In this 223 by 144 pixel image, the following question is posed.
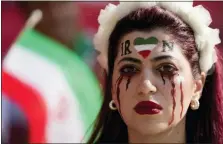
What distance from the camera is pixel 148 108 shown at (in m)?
1.15

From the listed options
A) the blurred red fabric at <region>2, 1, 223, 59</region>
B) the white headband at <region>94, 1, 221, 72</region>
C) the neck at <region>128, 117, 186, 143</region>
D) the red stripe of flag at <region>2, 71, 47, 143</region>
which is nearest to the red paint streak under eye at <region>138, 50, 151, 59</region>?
the white headband at <region>94, 1, 221, 72</region>

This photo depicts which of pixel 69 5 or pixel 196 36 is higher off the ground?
pixel 69 5

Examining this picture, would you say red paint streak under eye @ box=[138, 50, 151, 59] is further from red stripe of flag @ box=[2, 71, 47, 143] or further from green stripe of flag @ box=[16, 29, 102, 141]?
red stripe of flag @ box=[2, 71, 47, 143]

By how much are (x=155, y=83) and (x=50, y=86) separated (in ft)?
1.61

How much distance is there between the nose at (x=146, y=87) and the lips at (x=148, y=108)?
30 millimetres

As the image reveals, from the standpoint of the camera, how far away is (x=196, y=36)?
1177 millimetres

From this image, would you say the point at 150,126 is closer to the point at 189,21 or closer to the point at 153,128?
the point at 153,128

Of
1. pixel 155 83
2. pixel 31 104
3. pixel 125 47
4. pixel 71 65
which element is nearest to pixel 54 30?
pixel 71 65

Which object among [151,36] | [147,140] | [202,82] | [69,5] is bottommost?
[147,140]

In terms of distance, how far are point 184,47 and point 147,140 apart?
0.29m

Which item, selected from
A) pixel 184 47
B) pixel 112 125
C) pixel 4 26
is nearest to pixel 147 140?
pixel 112 125

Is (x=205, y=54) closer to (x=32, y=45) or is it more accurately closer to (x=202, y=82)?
(x=202, y=82)

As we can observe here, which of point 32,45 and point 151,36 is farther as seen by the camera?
point 32,45

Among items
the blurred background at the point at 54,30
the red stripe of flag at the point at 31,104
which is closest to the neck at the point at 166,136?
the blurred background at the point at 54,30
